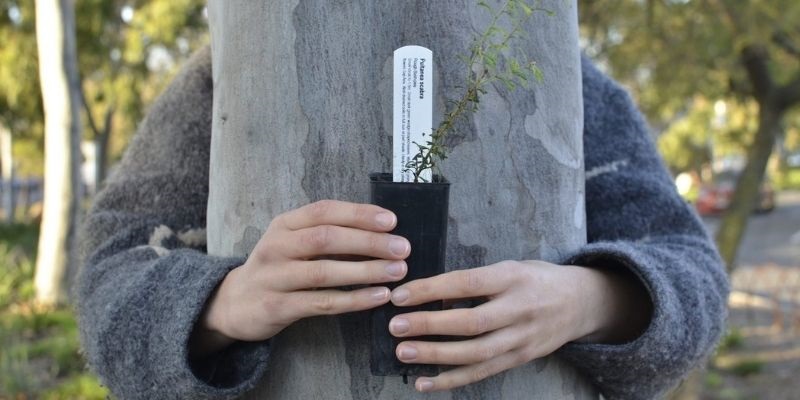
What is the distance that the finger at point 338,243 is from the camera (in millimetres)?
818

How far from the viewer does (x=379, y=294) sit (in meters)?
0.84

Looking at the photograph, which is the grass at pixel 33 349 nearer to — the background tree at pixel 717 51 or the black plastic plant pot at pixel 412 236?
the black plastic plant pot at pixel 412 236

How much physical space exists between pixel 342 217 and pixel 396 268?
0.27ft

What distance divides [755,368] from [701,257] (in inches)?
288

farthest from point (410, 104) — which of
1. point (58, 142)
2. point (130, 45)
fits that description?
point (130, 45)

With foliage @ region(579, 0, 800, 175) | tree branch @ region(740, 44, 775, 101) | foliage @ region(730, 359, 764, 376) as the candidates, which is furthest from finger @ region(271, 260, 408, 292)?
foliage @ region(730, 359, 764, 376)

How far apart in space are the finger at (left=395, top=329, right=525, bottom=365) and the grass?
2.82 m

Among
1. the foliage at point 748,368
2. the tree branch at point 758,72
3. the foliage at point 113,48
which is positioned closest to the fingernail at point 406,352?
the tree branch at point 758,72

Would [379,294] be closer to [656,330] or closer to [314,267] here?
[314,267]

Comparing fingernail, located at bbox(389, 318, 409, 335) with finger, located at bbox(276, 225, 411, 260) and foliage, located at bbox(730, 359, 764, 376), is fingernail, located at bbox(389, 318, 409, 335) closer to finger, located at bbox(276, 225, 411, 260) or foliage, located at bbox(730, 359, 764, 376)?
finger, located at bbox(276, 225, 411, 260)

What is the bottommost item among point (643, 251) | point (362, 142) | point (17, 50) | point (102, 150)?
point (643, 251)

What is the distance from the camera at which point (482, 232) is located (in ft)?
→ 3.24

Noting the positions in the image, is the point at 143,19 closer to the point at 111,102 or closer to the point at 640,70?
the point at 111,102

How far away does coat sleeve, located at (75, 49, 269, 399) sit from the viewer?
3.28ft
